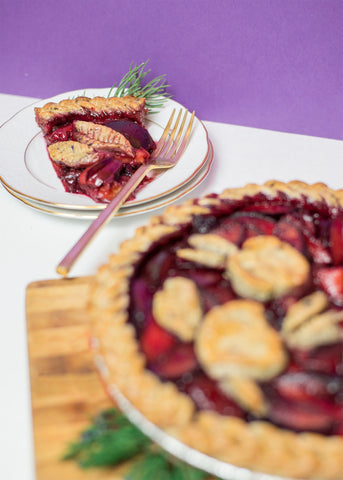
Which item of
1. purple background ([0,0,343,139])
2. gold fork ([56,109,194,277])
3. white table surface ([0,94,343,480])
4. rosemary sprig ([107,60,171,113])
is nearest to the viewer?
white table surface ([0,94,343,480])

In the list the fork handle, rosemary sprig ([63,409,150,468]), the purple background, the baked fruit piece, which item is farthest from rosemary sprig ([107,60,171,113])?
rosemary sprig ([63,409,150,468])

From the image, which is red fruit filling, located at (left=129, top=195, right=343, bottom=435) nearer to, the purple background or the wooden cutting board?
the wooden cutting board

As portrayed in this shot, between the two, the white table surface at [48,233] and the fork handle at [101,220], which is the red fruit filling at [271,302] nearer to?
the fork handle at [101,220]

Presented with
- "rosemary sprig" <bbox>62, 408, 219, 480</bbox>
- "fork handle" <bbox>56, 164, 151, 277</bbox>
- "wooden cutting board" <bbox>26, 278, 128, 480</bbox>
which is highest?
"fork handle" <bbox>56, 164, 151, 277</bbox>

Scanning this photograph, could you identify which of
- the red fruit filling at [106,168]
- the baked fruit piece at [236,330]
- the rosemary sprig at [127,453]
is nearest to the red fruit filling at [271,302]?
the baked fruit piece at [236,330]

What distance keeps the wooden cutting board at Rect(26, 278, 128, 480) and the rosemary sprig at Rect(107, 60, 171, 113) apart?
73 cm

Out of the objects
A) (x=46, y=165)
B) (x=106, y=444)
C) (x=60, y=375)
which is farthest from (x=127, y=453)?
(x=46, y=165)

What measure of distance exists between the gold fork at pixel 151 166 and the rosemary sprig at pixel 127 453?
0.28 m

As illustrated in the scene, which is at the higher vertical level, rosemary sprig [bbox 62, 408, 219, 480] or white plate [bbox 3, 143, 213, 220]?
white plate [bbox 3, 143, 213, 220]

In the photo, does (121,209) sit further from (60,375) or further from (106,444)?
(106,444)

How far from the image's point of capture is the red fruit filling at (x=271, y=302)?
0.60m

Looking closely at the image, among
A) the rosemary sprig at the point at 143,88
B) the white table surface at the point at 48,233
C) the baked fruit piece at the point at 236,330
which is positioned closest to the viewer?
the baked fruit piece at the point at 236,330

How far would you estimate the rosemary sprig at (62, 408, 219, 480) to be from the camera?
2.15ft

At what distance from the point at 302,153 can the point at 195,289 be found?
80cm
